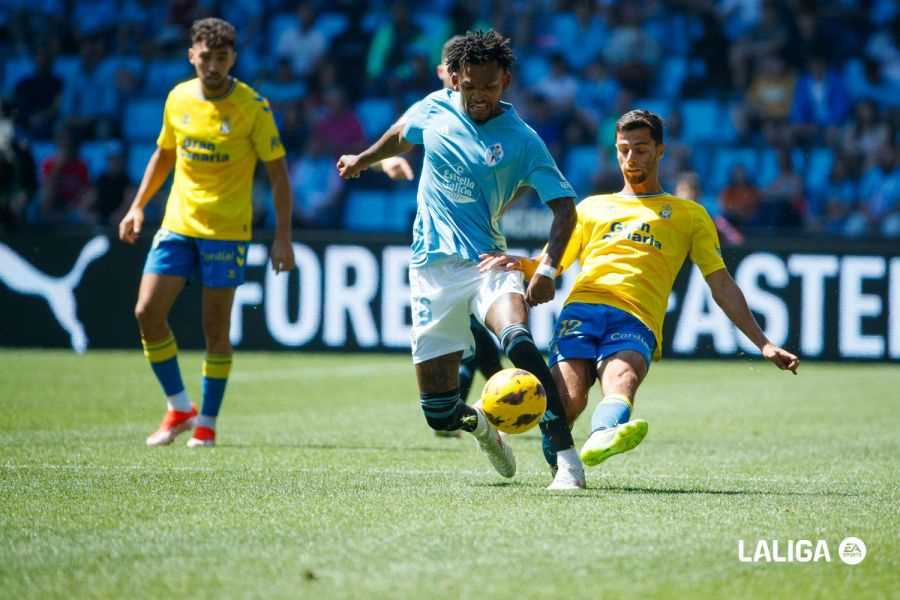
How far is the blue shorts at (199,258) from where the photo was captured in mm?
8773

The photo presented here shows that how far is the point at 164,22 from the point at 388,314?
8.80 m

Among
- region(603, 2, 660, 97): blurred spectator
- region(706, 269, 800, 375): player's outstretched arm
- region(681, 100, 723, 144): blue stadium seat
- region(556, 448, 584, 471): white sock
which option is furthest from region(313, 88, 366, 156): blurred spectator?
region(556, 448, 584, 471): white sock

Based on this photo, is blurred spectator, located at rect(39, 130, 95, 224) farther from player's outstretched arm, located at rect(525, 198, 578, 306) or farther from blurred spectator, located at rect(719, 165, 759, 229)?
player's outstretched arm, located at rect(525, 198, 578, 306)

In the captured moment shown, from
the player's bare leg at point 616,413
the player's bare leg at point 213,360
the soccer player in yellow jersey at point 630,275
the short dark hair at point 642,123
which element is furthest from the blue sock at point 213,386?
the short dark hair at point 642,123

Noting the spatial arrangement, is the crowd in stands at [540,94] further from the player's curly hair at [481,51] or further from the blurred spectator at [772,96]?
the player's curly hair at [481,51]

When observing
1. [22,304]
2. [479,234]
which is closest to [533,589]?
[479,234]

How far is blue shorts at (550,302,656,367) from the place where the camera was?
7.12 metres

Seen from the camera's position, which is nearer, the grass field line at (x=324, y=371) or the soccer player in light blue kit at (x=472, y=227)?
the soccer player in light blue kit at (x=472, y=227)

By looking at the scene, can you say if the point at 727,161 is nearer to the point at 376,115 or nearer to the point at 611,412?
the point at 376,115

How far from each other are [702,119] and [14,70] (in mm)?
10303

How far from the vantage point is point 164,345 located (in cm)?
905

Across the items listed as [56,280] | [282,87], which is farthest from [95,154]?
[56,280]

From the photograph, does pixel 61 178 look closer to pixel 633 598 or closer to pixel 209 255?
pixel 209 255

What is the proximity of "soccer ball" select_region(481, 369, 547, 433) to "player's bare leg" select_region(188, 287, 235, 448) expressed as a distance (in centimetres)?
266
